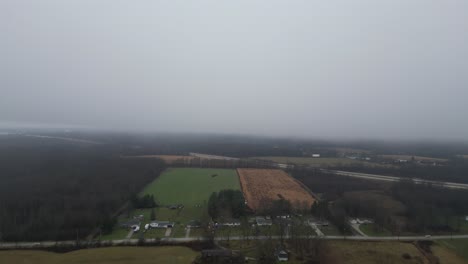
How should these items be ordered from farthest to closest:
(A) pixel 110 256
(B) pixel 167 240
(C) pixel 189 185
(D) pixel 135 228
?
(C) pixel 189 185 → (D) pixel 135 228 → (B) pixel 167 240 → (A) pixel 110 256

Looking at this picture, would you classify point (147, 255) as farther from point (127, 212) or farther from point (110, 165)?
point (110, 165)

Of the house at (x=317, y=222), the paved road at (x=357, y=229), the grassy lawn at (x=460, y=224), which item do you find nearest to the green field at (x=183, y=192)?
the house at (x=317, y=222)

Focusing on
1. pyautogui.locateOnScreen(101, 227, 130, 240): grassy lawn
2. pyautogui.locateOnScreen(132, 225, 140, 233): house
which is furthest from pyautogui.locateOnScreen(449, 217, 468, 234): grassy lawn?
pyautogui.locateOnScreen(101, 227, 130, 240): grassy lawn

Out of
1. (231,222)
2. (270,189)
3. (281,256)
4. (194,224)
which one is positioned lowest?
(194,224)

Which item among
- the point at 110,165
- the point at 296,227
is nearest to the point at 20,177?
the point at 110,165

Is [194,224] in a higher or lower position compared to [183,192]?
lower

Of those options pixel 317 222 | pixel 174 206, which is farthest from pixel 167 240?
pixel 317 222

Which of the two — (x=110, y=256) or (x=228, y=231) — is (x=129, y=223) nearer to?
(x=110, y=256)
